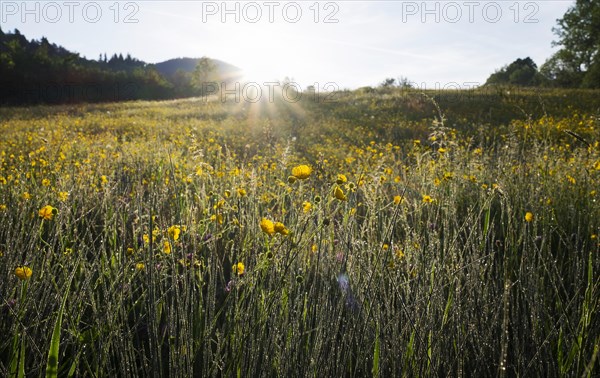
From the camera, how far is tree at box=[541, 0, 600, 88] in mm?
35688

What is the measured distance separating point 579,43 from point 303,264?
4643 cm

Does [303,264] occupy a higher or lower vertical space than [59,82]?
lower

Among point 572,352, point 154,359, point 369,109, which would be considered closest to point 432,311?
point 572,352

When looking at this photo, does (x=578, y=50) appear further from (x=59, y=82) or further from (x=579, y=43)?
(x=59, y=82)

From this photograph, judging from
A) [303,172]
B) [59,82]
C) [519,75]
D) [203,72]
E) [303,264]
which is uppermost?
[203,72]

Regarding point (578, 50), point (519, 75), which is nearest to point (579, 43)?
point (578, 50)

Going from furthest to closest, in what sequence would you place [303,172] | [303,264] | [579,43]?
[579,43], [303,264], [303,172]

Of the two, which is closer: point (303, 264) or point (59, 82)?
point (303, 264)

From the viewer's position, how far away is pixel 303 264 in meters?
2.24

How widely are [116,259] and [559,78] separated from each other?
157 feet

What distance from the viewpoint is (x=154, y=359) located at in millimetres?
1398

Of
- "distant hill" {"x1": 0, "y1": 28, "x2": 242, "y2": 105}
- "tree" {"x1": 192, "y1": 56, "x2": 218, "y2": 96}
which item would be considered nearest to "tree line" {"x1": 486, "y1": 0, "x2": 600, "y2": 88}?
"distant hill" {"x1": 0, "y1": 28, "x2": 242, "y2": 105}

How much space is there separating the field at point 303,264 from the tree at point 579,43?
34.3 metres

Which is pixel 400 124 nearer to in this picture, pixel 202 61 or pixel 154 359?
pixel 154 359
